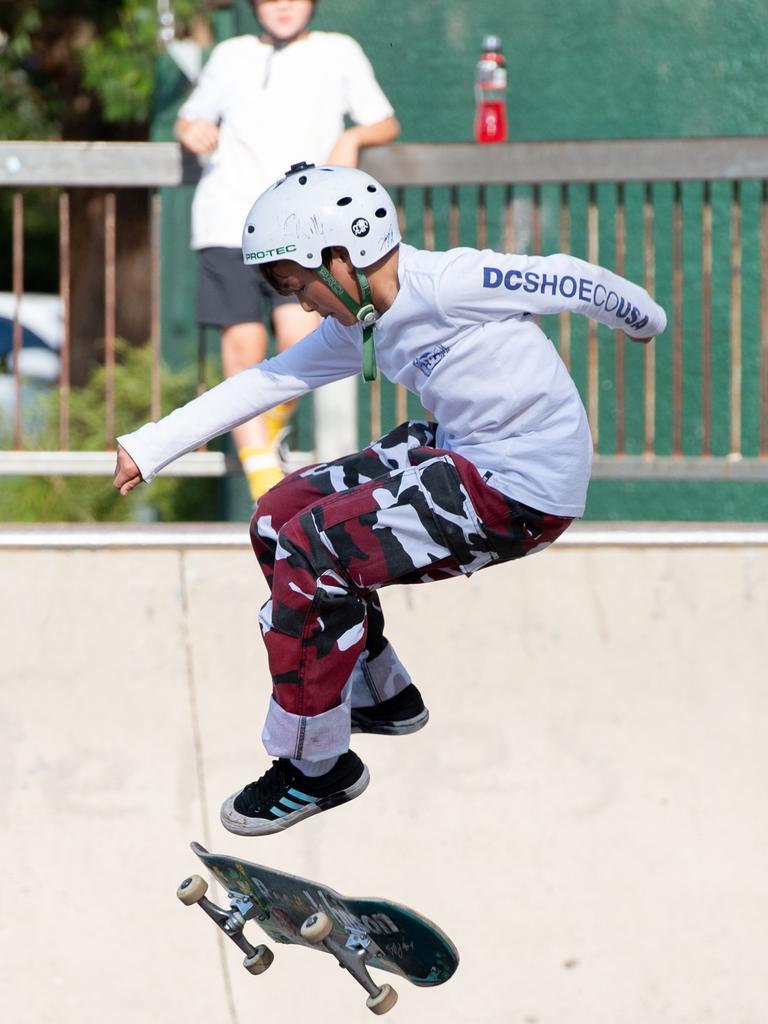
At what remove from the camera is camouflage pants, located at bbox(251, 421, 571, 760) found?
4.45 m

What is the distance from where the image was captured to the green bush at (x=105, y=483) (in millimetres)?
10062

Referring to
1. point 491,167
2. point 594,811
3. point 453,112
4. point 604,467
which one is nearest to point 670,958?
point 594,811

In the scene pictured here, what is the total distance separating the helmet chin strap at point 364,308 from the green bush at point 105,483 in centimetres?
537

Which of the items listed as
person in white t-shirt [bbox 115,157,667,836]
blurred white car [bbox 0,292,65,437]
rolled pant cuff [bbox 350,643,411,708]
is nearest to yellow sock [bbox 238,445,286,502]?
rolled pant cuff [bbox 350,643,411,708]

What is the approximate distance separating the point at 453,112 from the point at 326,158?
3.12 meters

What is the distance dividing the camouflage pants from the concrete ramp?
7.76 ft

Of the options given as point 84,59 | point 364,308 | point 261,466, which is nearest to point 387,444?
point 364,308

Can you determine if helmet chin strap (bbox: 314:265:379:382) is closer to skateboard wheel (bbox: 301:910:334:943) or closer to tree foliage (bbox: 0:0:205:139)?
skateboard wheel (bbox: 301:910:334:943)

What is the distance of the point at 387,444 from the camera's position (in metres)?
4.77

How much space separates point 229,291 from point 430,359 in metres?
2.52

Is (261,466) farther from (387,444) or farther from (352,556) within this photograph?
(352,556)

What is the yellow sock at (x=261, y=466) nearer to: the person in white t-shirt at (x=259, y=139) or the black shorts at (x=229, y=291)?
the person in white t-shirt at (x=259, y=139)

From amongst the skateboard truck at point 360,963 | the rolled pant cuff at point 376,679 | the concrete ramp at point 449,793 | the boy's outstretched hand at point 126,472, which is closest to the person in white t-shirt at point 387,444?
the boy's outstretched hand at point 126,472

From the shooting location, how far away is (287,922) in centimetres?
511
